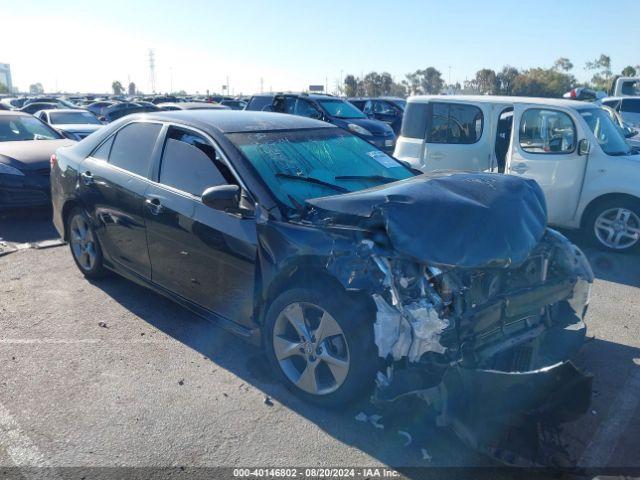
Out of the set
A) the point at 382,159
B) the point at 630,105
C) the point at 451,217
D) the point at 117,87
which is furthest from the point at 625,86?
the point at 117,87

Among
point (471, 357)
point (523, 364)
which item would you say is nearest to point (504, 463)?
point (471, 357)

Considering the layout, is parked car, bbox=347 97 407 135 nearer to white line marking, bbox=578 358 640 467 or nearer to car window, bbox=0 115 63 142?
car window, bbox=0 115 63 142

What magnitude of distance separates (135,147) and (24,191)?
13.3 feet

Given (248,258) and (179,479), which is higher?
(248,258)

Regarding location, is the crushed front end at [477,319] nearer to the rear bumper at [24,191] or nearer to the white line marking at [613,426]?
the white line marking at [613,426]

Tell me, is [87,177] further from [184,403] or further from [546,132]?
[546,132]

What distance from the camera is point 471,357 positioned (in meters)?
3.16

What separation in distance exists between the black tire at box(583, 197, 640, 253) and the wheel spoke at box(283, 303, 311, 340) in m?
4.87

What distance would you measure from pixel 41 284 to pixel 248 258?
309 centimetres

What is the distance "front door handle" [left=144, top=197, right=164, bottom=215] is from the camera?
170 inches

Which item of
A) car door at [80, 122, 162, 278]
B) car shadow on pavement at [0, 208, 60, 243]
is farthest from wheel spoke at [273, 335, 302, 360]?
car shadow on pavement at [0, 208, 60, 243]

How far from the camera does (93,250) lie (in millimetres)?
5398

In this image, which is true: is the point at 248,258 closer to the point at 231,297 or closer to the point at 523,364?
the point at 231,297

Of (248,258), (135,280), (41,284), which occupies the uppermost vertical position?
(248,258)
